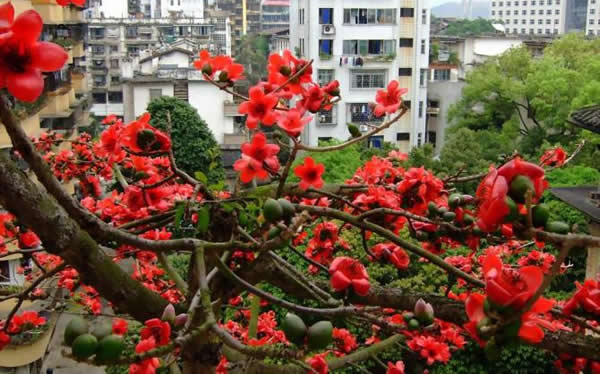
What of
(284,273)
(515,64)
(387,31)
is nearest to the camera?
(284,273)

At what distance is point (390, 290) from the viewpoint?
2.66 m

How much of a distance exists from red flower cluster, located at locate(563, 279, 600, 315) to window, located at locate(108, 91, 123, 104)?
39.3 m

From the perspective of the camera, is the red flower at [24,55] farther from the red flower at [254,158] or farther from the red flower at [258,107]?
the red flower at [258,107]

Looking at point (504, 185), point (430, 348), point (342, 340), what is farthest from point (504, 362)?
point (504, 185)

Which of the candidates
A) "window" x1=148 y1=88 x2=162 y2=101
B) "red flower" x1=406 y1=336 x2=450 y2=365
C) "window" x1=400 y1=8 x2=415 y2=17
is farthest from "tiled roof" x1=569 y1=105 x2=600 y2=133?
"window" x1=148 y1=88 x2=162 y2=101

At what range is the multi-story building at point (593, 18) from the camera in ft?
256

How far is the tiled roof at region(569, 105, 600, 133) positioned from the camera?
8.24m

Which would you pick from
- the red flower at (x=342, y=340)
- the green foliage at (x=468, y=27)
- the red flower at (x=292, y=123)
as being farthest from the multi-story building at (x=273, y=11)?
the red flower at (x=292, y=123)

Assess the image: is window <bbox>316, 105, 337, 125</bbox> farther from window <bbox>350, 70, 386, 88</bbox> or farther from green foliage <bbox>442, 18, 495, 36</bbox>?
green foliage <bbox>442, 18, 495, 36</bbox>

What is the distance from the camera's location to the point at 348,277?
6.99 ft

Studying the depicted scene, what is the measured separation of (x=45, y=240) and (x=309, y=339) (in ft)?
2.86

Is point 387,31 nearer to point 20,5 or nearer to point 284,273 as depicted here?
point 20,5

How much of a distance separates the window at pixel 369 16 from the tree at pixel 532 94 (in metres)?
3.76

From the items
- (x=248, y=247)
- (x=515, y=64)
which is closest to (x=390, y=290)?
(x=248, y=247)
